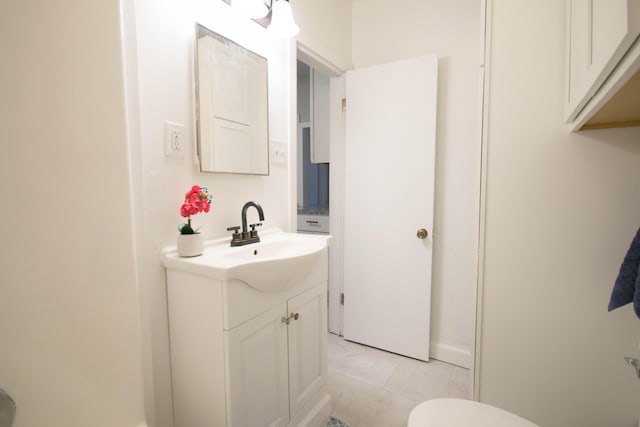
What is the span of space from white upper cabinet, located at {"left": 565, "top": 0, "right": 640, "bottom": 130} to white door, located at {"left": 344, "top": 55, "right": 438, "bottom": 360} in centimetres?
92

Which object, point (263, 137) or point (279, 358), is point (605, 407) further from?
point (263, 137)

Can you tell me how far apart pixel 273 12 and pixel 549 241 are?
160 cm

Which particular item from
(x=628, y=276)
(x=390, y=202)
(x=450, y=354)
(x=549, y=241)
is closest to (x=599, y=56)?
(x=628, y=276)

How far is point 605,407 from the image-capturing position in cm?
109

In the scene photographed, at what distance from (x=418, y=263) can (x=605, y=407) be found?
1.06 m

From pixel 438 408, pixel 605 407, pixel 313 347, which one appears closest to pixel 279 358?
pixel 313 347

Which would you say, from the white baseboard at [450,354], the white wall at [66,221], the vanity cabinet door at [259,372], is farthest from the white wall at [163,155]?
the white baseboard at [450,354]

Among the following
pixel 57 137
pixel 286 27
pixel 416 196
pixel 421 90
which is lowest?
pixel 416 196

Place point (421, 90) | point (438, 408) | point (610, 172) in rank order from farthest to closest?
point (421, 90), point (610, 172), point (438, 408)

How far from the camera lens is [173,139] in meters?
1.12

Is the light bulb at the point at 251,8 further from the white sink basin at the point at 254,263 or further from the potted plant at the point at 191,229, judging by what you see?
the white sink basin at the point at 254,263

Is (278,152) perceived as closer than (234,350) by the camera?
No

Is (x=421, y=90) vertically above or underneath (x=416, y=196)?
above

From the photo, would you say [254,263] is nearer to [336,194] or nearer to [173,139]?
[173,139]
